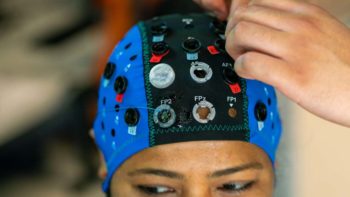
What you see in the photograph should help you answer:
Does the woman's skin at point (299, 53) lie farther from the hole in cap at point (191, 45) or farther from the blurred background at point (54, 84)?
the blurred background at point (54, 84)

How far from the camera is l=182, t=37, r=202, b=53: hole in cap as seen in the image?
1066 millimetres

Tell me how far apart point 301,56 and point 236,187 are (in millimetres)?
351

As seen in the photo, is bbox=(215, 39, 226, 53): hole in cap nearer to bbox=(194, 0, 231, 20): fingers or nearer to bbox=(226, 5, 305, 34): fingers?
bbox=(194, 0, 231, 20): fingers

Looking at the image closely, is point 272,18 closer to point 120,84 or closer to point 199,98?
point 199,98

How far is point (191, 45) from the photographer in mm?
1071

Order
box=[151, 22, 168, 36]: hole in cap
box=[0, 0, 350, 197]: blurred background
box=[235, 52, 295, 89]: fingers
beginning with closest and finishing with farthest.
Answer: box=[235, 52, 295, 89]: fingers, box=[151, 22, 168, 36]: hole in cap, box=[0, 0, 350, 197]: blurred background

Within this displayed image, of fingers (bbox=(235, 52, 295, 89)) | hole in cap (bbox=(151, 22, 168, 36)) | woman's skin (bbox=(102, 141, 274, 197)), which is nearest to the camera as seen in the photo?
fingers (bbox=(235, 52, 295, 89))

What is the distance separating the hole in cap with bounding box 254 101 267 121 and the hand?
215mm

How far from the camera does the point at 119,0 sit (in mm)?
2539

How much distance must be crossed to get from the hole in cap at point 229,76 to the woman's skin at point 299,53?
160 millimetres

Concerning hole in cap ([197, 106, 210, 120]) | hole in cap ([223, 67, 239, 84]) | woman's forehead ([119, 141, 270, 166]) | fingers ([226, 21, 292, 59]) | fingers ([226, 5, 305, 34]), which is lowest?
woman's forehead ([119, 141, 270, 166])

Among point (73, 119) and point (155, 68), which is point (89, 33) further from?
point (155, 68)

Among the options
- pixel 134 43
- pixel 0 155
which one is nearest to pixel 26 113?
pixel 0 155

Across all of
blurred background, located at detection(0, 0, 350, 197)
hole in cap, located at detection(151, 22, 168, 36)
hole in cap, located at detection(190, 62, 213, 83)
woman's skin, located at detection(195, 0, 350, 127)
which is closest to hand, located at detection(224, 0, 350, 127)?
woman's skin, located at detection(195, 0, 350, 127)
